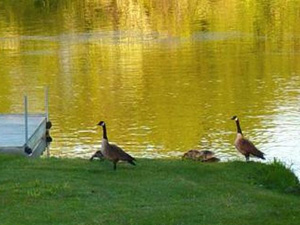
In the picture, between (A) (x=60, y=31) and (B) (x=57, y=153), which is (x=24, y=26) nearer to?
(A) (x=60, y=31)

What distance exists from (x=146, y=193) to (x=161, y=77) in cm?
2030

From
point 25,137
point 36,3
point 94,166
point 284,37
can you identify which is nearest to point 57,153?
point 25,137

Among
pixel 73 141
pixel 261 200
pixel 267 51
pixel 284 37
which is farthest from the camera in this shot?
pixel 284 37

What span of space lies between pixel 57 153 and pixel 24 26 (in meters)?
30.2

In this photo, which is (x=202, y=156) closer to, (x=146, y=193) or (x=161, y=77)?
(x=146, y=193)

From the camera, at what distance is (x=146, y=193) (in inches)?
432

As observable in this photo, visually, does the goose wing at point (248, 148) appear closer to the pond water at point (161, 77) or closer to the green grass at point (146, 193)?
the green grass at point (146, 193)

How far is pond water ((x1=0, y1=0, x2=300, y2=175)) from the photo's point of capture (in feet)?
72.5

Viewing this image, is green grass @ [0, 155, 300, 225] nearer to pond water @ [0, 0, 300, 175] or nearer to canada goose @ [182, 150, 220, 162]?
canada goose @ [182, 150, 220, 162]

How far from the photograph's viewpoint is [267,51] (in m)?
36.6

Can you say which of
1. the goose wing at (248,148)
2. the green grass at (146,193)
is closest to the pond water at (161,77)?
the goose wing at (248,148)

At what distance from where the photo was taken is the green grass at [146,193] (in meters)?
9.70

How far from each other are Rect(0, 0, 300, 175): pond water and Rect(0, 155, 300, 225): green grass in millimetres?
6102

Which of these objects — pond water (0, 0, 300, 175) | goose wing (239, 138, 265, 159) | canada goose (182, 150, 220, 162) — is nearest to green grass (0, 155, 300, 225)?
goose wing (239, 138, 265, 159)
